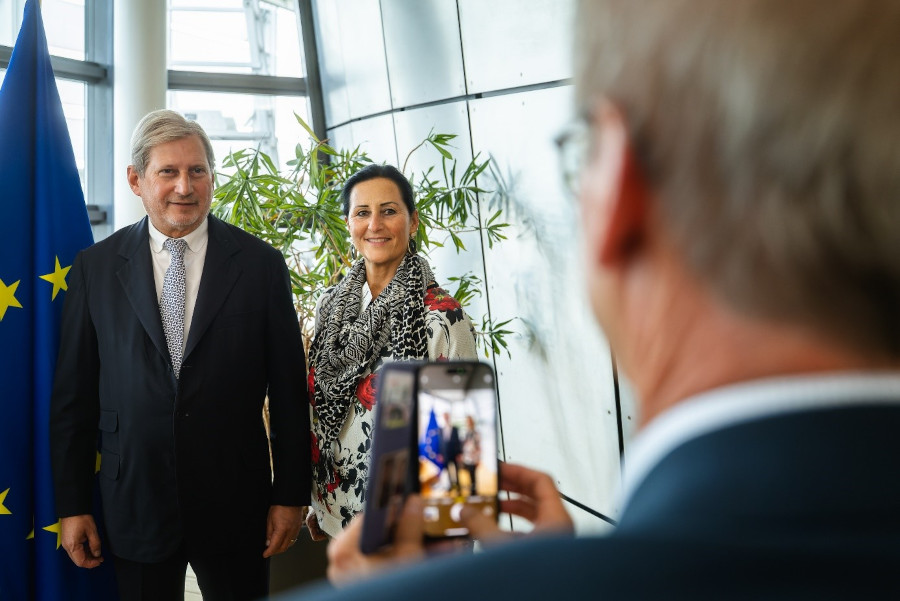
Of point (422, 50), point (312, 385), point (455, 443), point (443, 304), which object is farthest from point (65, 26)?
point (455, 443)

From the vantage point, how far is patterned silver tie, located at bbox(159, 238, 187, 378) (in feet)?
7.68

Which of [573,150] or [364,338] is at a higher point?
[364,338]

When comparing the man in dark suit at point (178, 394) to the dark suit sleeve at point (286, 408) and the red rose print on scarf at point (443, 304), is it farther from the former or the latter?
the red rose print on scarf at point (443, 304)

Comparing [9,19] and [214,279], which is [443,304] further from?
[9,19]

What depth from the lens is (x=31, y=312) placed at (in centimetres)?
260

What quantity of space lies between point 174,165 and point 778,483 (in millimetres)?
2405

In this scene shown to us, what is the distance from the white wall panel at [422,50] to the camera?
4766 mm

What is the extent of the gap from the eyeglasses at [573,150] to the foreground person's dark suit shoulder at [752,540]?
0.73ft

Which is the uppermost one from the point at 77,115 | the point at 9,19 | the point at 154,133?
the point at 9,19

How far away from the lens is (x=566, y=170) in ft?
1.87

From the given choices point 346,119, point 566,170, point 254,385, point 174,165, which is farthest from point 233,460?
point 346,119

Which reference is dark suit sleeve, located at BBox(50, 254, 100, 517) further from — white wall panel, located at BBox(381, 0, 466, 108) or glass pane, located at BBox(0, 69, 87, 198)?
glass pane, located at BBox(0, 69, 87, 198)

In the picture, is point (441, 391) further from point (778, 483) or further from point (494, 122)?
point (494, 122)

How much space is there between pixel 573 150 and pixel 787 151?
16 centimetres
